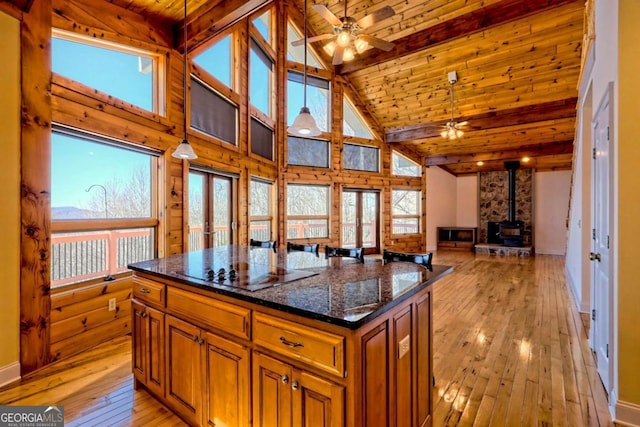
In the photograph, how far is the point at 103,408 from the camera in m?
2.02

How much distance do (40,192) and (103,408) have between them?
172 centimetres

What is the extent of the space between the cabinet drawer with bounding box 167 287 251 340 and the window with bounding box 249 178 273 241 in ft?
11.5

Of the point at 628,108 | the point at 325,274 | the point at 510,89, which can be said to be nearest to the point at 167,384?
the point at 325,274

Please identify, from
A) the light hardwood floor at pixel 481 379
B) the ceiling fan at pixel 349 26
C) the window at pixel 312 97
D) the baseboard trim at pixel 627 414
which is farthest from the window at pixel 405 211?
→ the baseboard trim at pixel 627 414

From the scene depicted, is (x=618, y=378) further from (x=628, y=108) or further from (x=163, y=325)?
(x=163, y=325)

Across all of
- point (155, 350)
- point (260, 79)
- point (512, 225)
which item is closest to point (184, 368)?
point (155, 350)

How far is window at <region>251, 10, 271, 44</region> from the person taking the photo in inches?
219

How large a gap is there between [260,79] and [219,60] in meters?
1.30

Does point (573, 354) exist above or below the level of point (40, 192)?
below

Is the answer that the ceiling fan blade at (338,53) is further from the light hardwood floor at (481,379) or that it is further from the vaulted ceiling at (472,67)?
the light hardwood floor at (481,379)

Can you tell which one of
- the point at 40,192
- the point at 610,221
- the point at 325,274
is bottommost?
the point at 325,274

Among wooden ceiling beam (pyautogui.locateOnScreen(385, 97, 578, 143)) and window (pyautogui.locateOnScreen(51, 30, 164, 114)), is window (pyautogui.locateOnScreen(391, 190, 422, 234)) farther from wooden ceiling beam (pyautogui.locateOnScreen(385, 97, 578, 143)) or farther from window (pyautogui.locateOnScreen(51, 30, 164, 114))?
window (pyautogui.locateOnScreen(51, 30, 164, 114))

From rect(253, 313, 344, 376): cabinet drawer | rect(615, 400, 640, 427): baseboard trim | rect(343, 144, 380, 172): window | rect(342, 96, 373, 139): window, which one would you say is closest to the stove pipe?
rect(343, 144, 380, 172): window

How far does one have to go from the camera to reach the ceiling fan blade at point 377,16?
2.98 meters
